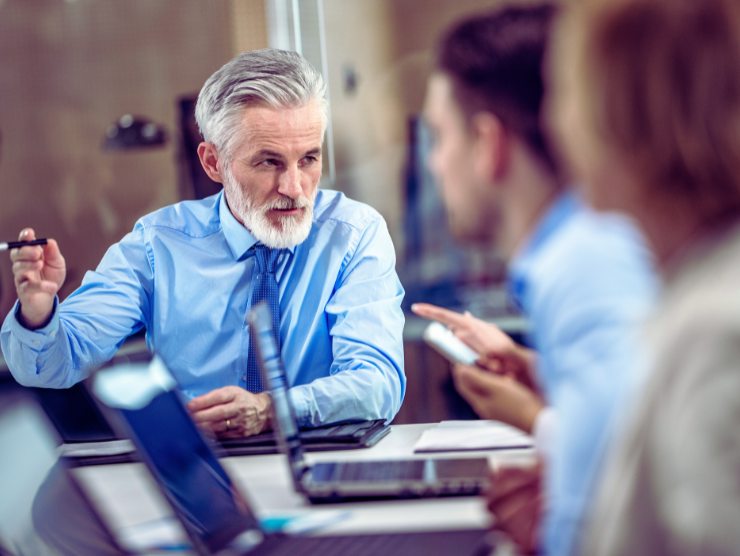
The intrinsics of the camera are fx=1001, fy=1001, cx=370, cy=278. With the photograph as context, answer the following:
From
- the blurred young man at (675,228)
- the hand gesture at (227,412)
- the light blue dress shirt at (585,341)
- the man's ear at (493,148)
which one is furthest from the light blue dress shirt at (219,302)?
the blurred young man at (675,228)

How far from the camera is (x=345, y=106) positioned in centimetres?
515

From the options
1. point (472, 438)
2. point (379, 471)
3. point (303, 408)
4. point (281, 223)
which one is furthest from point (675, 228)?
point (281, 223)

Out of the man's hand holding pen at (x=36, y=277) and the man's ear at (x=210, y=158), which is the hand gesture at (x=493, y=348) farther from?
the man's ear at (x=210, y=158)

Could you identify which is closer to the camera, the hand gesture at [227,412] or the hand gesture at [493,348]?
the hand gesture at [493,348]

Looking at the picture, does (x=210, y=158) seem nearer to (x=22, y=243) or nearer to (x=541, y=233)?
(x=22, y=243)

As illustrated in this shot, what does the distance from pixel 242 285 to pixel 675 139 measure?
180 centimetres

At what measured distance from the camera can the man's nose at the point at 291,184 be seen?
246 centimetres

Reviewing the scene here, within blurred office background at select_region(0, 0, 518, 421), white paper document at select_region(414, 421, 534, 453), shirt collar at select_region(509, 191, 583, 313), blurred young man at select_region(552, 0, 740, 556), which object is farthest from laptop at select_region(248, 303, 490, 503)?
blurred office background at select_region(0, 0, 518, 421)

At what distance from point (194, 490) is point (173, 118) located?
471 centimetres

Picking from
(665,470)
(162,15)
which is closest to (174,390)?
(665,470)

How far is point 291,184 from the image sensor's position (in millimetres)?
2467

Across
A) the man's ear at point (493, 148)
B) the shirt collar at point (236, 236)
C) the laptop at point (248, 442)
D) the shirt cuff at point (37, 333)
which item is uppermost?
the man's ear at point (493, 148)

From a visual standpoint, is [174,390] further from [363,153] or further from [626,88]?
[363,153]

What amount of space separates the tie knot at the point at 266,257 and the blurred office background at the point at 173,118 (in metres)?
1.76
